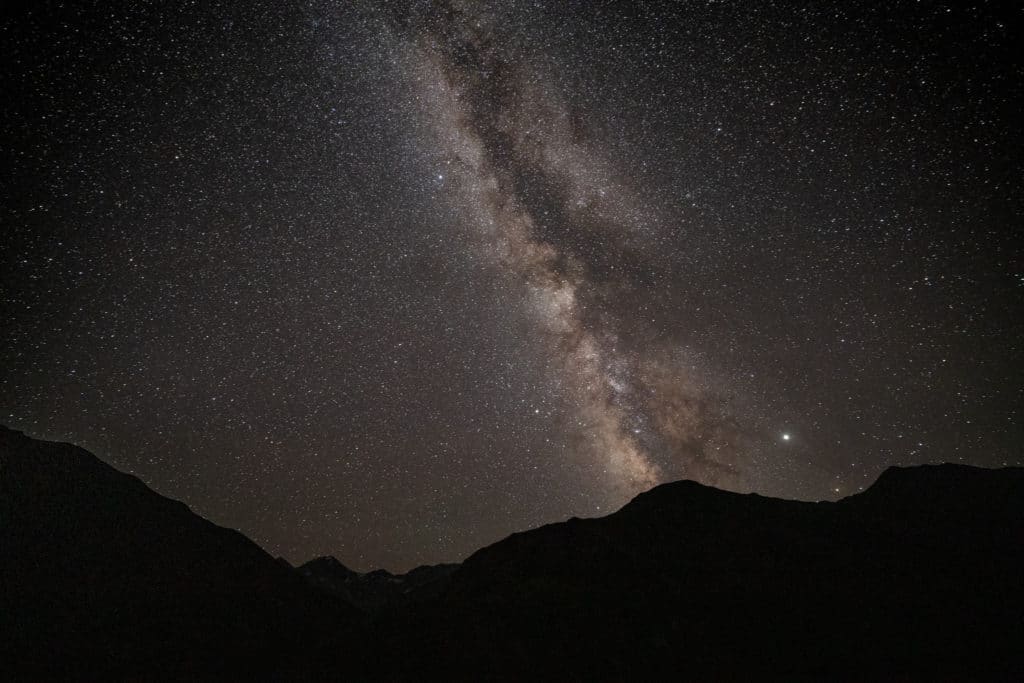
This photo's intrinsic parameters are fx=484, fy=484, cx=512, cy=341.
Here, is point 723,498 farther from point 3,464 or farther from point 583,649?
point 3,464

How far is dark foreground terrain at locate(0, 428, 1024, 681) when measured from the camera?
3797cm

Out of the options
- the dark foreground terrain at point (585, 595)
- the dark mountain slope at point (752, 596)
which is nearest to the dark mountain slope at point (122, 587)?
the dark foreground terrain at point (585, 595)

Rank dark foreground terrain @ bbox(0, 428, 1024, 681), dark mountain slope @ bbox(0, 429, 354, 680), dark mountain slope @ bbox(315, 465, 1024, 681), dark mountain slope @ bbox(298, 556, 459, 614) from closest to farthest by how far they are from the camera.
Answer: dark mountain slope @ bbox(315, 465, 1024, 681) < dark foreground terrain @ bbox(0, 428, 1024, 681) < dark mountain slope @ bbox(0, 429, 354, 680) < dark mountain slope @ bbox(298, 556, 459, 614)

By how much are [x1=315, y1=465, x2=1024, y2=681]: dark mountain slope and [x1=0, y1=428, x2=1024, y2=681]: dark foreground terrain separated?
8.1 inches

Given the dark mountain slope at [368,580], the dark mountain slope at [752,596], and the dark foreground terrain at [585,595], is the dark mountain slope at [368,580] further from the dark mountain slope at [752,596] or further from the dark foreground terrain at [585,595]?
the dark mountain slope at [752,596]

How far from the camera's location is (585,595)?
1896 inches

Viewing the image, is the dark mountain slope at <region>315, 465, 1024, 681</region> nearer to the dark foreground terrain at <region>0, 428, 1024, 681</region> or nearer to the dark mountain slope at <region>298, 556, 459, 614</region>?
the dark foreground terrain at <region>0, 428, 1024, 681</region>

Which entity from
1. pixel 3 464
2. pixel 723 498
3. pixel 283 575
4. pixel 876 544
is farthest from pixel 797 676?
pixel 3 464

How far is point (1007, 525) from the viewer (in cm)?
4828

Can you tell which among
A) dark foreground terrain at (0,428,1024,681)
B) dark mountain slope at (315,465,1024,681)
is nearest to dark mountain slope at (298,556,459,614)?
dark foreground terrain at (0,428,1024,681)

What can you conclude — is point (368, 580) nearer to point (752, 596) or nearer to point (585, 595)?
point (585, 595)

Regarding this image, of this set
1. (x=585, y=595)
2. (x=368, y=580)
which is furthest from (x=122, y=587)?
(x=368, y=580)

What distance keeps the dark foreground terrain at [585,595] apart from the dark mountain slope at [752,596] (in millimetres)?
207

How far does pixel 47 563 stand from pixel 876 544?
85256mm
